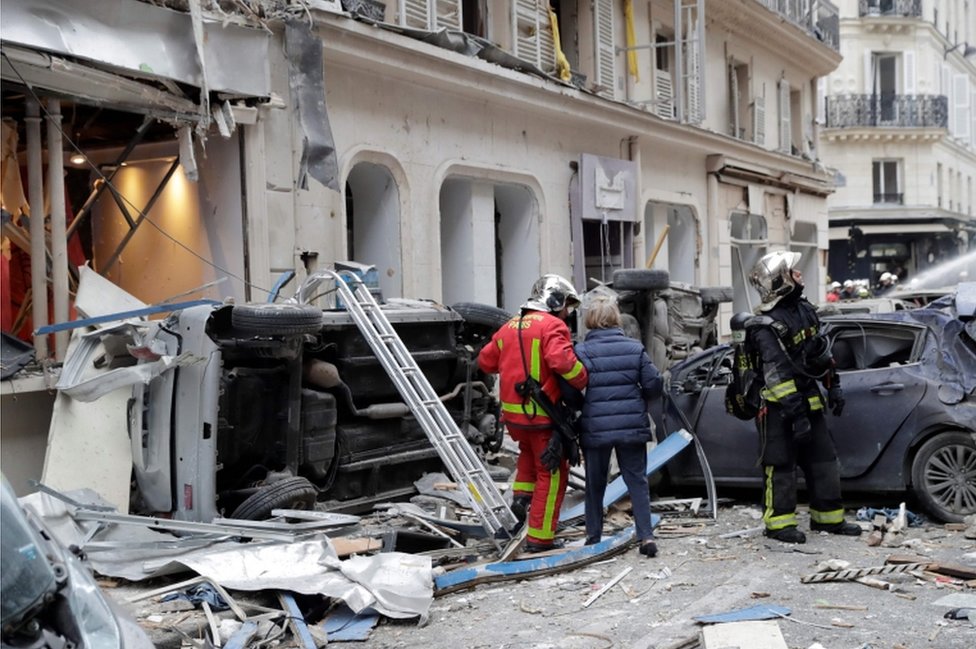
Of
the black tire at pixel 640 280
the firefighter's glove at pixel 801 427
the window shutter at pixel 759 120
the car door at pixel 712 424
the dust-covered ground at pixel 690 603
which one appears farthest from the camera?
the window shutter at pixel 759 120

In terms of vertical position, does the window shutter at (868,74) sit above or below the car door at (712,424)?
above

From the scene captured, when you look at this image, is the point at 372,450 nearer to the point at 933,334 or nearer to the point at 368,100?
the point at 933,334

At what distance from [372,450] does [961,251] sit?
4042 centimetres

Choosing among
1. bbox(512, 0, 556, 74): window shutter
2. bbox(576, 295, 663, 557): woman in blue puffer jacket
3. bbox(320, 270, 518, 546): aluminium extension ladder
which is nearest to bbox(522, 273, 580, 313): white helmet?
bbox(576, 295, 663, 557): woman in blue puffer jacket

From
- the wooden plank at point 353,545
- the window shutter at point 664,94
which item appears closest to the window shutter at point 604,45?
the window shutter at point 664,94

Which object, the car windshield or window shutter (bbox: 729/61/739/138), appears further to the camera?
window shutter (bbox: 729/61/739/138)

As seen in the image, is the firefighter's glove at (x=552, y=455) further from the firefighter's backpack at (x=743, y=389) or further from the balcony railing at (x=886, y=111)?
the balcony railing at (x=886, y=111)

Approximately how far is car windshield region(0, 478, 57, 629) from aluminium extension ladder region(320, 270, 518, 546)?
4613 mm

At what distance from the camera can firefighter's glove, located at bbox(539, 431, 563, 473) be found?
7559mm

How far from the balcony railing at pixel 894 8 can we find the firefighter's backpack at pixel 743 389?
35.0m

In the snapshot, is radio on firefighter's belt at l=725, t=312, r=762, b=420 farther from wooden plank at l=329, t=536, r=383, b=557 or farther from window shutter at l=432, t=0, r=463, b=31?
window shutter at l=432, t=0, r=463, b=31

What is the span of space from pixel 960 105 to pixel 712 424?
1567 inches

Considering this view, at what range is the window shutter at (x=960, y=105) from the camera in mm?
43987

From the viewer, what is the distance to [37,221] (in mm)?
8867
